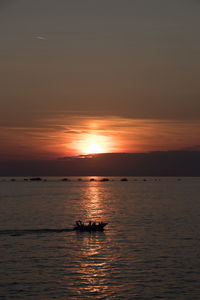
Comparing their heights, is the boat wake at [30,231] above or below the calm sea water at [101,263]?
above

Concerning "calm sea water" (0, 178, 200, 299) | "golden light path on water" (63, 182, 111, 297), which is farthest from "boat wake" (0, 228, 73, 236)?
"golden light path on water" (63, 182, 111, 297)

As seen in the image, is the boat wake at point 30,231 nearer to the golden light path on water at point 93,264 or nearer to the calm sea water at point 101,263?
the calm sea water at point 101,263

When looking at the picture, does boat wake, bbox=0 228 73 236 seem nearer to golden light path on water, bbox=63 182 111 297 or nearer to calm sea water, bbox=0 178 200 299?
calm sea water, bbox=0 178 200 299

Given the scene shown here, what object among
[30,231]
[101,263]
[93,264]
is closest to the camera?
[93,264]

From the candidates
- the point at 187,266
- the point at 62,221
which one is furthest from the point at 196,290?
the point at 62,221

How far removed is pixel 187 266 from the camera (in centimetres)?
3972

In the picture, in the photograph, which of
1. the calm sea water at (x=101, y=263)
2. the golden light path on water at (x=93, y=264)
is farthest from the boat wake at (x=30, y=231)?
the golden light path on water at (x=93, y=264)

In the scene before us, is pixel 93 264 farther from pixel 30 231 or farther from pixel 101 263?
pixel 30 231

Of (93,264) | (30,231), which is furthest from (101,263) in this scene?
(30,231)

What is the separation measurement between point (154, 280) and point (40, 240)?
76.7ft

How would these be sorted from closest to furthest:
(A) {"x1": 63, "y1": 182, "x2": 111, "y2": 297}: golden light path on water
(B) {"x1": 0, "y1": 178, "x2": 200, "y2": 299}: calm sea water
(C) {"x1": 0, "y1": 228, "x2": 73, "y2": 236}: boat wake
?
(B) {"x1": 0, "y1": 178, "x2": 200, "y2": 299}: calm sea water
(A) {"x1": 63, "y1": 182, "x2": 111, "y2": 297}: golden light path on water
(C) {"x1": 0, "y1": 228, "x2": 73, "y2": 236}: boat wake

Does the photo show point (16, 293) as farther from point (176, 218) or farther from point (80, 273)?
point (176, 218)

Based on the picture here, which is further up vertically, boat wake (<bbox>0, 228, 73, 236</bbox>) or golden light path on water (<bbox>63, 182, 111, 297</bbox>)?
boat wake (<bbox>0, 228, 73, 236</bbox>)

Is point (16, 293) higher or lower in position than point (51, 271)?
lower
